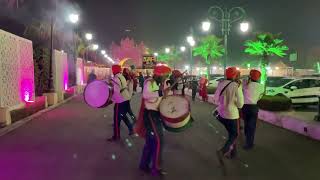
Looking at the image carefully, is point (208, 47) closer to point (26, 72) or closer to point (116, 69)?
point (26, 72)

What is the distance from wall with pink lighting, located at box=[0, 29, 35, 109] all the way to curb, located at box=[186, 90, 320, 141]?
8.72 m

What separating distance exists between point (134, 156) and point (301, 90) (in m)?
13.1

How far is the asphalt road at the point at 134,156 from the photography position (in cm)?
718

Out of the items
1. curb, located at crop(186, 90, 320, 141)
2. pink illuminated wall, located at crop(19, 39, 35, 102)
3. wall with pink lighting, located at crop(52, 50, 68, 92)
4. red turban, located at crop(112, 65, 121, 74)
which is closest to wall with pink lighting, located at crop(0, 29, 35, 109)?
pink illuminated wall, located at crop(19, 39, 35, 102)

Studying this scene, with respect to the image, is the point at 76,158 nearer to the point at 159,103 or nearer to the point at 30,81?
the point at 159,103

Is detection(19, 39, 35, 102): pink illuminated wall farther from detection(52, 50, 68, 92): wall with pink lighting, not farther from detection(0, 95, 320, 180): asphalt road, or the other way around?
detection(52, 50, 68, 92): wall with pink lighting

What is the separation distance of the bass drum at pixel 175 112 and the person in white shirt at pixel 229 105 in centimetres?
98

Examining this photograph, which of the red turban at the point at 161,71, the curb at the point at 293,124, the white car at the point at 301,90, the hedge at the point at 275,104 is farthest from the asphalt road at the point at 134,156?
the white car at the point at 301,90

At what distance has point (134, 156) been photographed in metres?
8.76

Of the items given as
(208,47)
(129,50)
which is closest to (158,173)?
(208,47)

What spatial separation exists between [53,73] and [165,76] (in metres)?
19.4

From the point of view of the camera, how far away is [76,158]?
8.54 m

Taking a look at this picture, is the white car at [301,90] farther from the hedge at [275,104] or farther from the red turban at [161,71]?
the red turban at [161,71]

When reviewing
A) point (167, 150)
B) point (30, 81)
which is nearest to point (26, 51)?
point (30, 81)
